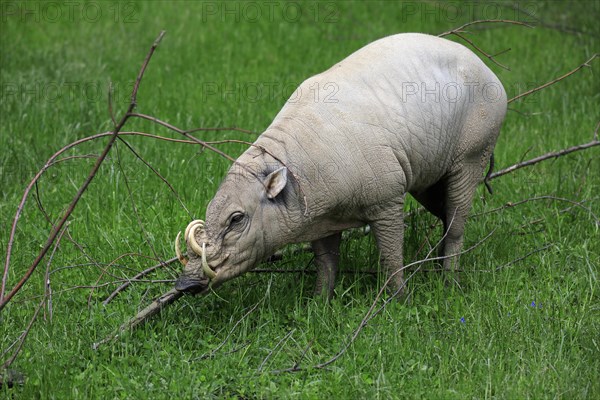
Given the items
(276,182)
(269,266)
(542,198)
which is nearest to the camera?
(276,182)

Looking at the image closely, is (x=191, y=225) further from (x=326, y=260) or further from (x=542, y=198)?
(x=542, y=198)

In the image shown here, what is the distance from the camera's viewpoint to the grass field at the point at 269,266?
4.25 meters

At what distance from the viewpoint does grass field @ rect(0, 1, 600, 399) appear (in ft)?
13.9

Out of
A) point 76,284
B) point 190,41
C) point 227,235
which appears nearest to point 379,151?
point 227,235

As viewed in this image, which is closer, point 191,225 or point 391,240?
point 191,225

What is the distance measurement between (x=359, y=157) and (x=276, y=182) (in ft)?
1.59

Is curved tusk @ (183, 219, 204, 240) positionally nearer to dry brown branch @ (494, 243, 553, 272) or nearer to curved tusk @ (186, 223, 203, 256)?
curved tusk @ (186, 223, 203, 256)

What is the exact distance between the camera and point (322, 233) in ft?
15.6

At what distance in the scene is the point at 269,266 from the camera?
5.39 metres

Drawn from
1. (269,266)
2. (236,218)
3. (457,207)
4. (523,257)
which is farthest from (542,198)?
(236,218)

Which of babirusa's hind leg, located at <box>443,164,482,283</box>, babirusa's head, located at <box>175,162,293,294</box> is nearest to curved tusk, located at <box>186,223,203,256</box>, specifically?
babirusa's head, located at <box>175,162,293,294</box>

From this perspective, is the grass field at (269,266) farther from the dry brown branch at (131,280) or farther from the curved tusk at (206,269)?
the curved tusk at (206,269)

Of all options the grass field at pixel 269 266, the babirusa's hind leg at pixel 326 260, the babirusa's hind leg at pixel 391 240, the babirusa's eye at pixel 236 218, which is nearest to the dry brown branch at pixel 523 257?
the grass field at pixel 269 266

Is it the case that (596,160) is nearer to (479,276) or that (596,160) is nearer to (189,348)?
(479,276)
